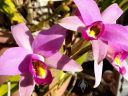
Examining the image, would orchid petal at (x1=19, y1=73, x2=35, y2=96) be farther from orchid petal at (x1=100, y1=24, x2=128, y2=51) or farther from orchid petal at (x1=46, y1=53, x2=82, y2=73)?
orchid petal at (x1=100, y1=24, x2=128, y2=51)

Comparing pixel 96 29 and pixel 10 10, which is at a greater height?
pixel 96 29

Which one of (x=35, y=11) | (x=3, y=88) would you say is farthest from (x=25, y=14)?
Answer: (x=3, y=88)

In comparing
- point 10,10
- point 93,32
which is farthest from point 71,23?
point 10,10

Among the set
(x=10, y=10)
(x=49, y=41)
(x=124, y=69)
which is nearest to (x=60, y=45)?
(x=49, y=41)

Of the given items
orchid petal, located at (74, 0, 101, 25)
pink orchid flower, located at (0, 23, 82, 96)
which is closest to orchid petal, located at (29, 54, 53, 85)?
pink orchid flower, located at (0, 23, 82, 96)

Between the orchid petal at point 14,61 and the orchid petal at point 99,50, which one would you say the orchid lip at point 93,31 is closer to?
the orchid petal at point 99,50

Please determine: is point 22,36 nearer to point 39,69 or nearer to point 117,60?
point 39,69

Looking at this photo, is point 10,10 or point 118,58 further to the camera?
point 10,10
